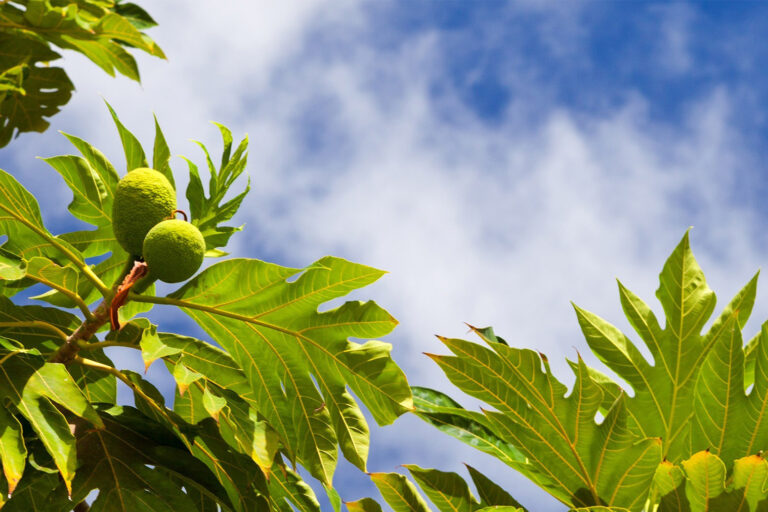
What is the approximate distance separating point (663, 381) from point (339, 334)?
2.82 feet

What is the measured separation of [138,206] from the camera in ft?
6.21

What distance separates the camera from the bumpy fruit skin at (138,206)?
189cm

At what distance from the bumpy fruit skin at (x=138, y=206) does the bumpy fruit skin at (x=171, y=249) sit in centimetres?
7

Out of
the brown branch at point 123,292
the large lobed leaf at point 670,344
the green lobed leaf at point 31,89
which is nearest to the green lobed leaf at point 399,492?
the large lobed leaf at point 670,344

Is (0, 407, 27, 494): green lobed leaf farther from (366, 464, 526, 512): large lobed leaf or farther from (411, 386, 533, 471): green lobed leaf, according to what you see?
(411, 386, 533, 471): green lobed leaf

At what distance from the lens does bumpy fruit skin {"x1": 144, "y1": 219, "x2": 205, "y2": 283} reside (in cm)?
178

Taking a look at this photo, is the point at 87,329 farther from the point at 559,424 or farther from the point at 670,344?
the point at 670,344

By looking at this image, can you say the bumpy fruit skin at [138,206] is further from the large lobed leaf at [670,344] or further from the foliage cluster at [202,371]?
the large lobed leaf at [670,344]

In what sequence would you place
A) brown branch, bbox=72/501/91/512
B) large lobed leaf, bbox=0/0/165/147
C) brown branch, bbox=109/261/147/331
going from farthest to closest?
large lobed leaf, bbox=0/0/165/147, brown branch, bbox=72/501/91/512, brown branch, bbox=109/261/147/331

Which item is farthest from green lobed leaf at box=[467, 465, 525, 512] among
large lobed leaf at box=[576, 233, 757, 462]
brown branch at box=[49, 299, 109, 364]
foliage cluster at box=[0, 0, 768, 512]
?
brown branch at box=[49, 299, 109, 364]

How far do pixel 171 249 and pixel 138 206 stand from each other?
7.4 inches

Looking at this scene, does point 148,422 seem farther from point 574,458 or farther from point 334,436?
point 574,458

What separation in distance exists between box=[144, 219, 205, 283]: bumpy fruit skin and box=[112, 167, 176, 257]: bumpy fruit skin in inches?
2.8

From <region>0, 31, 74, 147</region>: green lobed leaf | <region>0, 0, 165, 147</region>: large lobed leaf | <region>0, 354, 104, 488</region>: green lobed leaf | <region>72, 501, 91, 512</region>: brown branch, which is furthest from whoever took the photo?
<region>0, 31, 74, 147</region>: green lobed leaf
